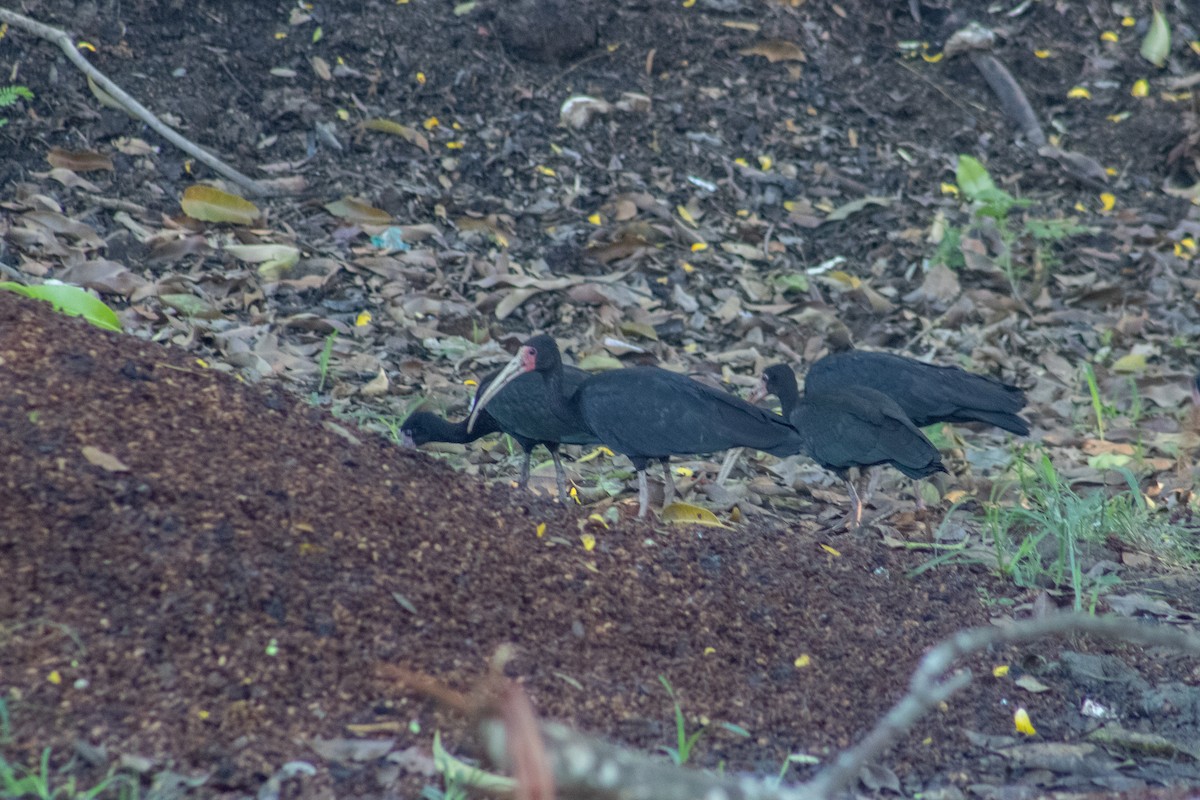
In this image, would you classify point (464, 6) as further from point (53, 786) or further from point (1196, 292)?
point (53, 786)

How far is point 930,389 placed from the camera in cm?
550

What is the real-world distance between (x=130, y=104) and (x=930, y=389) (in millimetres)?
4302

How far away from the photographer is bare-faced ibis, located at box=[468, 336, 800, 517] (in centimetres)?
466

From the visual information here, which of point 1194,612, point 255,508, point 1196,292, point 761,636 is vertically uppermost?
point 255,508

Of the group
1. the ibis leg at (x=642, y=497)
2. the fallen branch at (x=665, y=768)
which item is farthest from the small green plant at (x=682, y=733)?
the ibis leg at (x=642, y=497)

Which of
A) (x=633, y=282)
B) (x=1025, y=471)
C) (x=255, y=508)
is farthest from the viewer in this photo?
(x=633, y=282)

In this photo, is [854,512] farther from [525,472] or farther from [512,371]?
[512,371]

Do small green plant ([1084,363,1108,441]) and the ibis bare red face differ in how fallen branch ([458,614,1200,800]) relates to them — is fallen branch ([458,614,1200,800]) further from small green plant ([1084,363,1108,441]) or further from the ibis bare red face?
small green plant ([1084,363,1108,441])

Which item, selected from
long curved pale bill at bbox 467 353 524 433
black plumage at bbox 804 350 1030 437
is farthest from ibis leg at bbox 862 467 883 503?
long curved pale bill at bbox 467 353 524 433

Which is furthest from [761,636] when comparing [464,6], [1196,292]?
[464,6]

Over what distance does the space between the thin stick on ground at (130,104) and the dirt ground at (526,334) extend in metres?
0.10

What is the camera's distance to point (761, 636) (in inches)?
145

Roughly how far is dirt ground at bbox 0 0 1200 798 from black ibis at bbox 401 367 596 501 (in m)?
0.24

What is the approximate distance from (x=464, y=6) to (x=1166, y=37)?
476cm
